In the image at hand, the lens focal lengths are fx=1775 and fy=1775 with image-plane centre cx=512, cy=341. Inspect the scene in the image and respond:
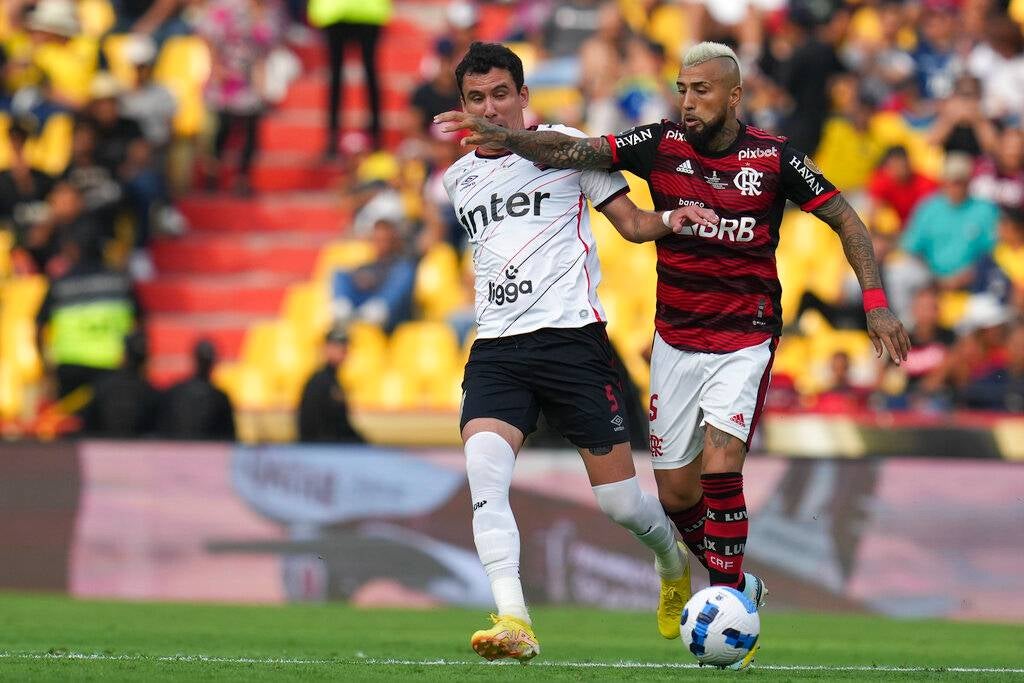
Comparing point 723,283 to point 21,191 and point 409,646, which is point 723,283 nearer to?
point 409,646

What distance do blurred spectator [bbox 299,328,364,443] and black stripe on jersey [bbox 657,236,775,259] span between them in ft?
19.4

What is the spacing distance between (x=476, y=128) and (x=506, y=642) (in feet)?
6.97

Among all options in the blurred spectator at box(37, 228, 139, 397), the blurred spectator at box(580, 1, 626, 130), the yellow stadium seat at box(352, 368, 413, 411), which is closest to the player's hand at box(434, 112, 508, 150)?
the yellow stadium seat at box(352, 368, 413, 411)

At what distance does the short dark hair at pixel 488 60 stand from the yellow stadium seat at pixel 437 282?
7.96 meters

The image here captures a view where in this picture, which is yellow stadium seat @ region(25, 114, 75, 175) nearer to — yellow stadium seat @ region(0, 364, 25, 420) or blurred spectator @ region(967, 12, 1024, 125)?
yellow stadium seat @ region(0, 364, 25, 420)

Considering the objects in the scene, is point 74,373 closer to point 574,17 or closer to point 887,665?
point 574,17

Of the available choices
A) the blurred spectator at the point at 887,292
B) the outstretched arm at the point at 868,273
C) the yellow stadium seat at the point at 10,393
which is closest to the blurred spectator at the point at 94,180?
the yellow stadium seat at the point at 10,393

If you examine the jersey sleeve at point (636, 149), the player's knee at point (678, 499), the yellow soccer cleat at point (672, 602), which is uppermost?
the jersey sleeve at point (636, 149)

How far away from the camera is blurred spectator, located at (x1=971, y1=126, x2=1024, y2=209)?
14.8m

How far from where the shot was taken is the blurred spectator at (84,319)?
49.8 ft

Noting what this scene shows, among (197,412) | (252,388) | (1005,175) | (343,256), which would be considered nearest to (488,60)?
(197,412)

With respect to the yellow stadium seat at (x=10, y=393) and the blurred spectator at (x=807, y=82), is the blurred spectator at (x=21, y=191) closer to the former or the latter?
the yellow stadium seat at (x=10, y=393)

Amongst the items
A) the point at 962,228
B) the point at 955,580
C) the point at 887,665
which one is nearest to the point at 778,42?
the point at 962,228

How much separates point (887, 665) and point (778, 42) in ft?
34.6
